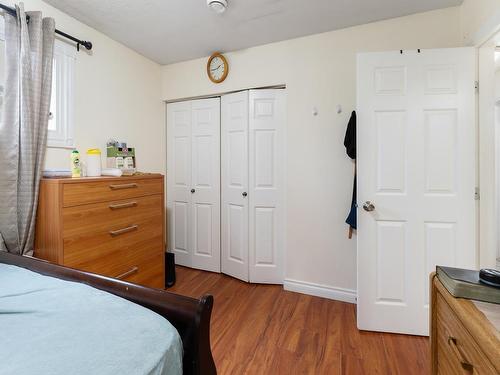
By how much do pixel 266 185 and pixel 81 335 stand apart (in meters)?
2.03

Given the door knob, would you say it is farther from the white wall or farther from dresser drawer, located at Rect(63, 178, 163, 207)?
dresser drawer, located at Rect(63, 178, 163, 207)

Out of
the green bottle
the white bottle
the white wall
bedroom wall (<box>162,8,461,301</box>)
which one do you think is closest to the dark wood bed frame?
the green bottle

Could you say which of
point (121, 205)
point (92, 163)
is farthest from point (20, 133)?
point (121, 205)

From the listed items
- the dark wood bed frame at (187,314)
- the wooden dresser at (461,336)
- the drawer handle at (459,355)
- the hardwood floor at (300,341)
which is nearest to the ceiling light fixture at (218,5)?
the dark wood bed frame at (187,314)

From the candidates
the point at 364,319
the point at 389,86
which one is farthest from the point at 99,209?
the point at 389,86

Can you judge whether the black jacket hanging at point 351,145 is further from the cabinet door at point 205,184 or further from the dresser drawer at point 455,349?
the cabinet door at point 205,184

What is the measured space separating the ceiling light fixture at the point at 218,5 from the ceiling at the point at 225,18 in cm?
6

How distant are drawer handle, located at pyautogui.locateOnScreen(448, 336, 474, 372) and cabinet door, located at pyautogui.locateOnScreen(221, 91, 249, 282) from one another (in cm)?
196

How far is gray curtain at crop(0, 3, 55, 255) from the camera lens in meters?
1.53

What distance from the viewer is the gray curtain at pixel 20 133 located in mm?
1530

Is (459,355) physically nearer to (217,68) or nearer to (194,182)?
(194,182)

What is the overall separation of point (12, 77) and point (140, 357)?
1919 mm

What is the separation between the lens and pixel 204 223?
2908 mm

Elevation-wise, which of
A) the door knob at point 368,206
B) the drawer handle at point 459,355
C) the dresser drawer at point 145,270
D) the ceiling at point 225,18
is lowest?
the dresser drawer at point 145,270
